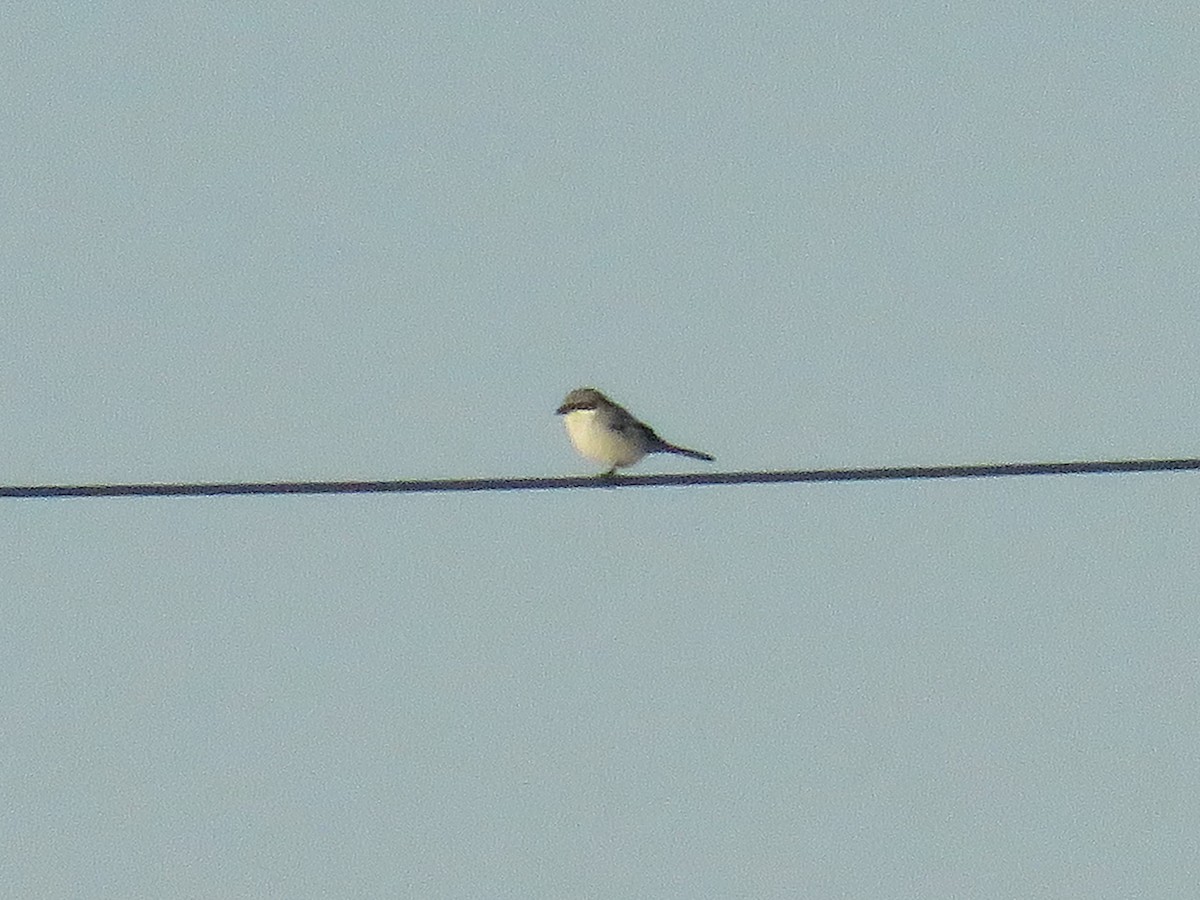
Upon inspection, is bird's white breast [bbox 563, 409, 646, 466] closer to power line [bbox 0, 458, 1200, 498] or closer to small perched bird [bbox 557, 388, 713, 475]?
small perched bird [bbox 557, 388, 713, 475]

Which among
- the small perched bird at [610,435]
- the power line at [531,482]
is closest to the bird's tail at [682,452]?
the small perched bird at [610,435]

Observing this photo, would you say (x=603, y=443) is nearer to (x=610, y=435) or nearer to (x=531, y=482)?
(x=610, y=435)

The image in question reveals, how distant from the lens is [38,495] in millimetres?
13805

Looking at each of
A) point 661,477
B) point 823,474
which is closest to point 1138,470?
point 823,474

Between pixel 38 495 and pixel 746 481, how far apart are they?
3116 mm

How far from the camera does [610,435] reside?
70.1 feet

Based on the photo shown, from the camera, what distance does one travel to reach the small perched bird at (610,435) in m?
21.4

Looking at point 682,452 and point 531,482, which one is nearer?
point 531,482

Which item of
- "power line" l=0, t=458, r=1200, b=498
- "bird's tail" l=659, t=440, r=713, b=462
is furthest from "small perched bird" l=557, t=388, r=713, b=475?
"power line" l=0, t=458, r=1200, b=498

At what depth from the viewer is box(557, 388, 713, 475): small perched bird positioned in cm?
2139

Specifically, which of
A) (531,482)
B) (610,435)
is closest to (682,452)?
(610,435)

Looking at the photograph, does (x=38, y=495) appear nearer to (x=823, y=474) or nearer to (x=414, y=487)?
(x=414, y=487)

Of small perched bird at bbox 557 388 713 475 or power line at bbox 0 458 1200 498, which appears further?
small perched bird at bbox 557 388 713 475

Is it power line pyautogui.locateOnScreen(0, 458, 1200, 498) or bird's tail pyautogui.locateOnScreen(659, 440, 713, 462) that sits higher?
bird's tail pyautogui.locateOnScreen(659, 440, 713, 462)
